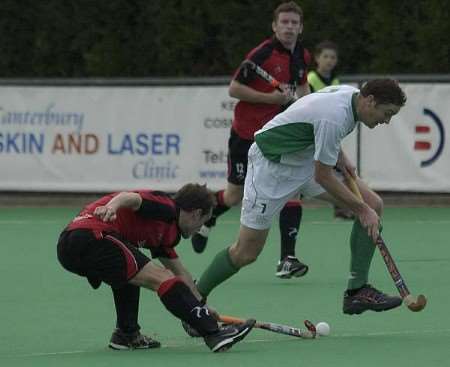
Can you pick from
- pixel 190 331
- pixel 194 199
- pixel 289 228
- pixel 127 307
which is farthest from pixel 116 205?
pixel 289 228

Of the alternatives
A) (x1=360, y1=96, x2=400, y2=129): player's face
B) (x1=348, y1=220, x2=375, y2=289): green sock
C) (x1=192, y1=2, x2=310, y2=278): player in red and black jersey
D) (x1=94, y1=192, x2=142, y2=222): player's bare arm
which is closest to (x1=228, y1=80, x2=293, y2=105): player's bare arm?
(x1=192, y1=2, x2=310, y2=278): player in red and black jersey

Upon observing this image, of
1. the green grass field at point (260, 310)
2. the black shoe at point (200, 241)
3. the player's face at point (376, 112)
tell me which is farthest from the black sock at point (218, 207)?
the player's face at point (376, 112)

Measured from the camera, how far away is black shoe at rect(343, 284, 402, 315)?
7.77m

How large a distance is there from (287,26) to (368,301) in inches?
107

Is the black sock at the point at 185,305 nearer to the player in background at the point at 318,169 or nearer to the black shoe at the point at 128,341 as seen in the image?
the black shoe at the point at 128,341

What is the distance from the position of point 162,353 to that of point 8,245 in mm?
5017

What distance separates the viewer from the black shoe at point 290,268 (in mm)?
9602

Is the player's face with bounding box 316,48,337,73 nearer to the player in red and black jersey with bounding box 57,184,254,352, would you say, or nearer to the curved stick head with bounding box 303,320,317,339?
the curved stick head with bounding box 303,320,317,339

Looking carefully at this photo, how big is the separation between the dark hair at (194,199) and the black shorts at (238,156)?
317 cm

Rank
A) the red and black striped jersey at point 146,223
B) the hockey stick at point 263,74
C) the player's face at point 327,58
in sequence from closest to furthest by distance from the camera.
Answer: the red and black striped jersey at point 146,223 → the hockey stick at point 263,74 → the player's face at point 327,58

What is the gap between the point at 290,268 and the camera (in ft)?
31.7

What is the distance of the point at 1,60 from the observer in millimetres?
16578

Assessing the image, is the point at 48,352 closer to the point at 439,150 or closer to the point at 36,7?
the point at 439,150

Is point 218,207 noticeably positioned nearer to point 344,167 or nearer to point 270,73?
point 270,73
